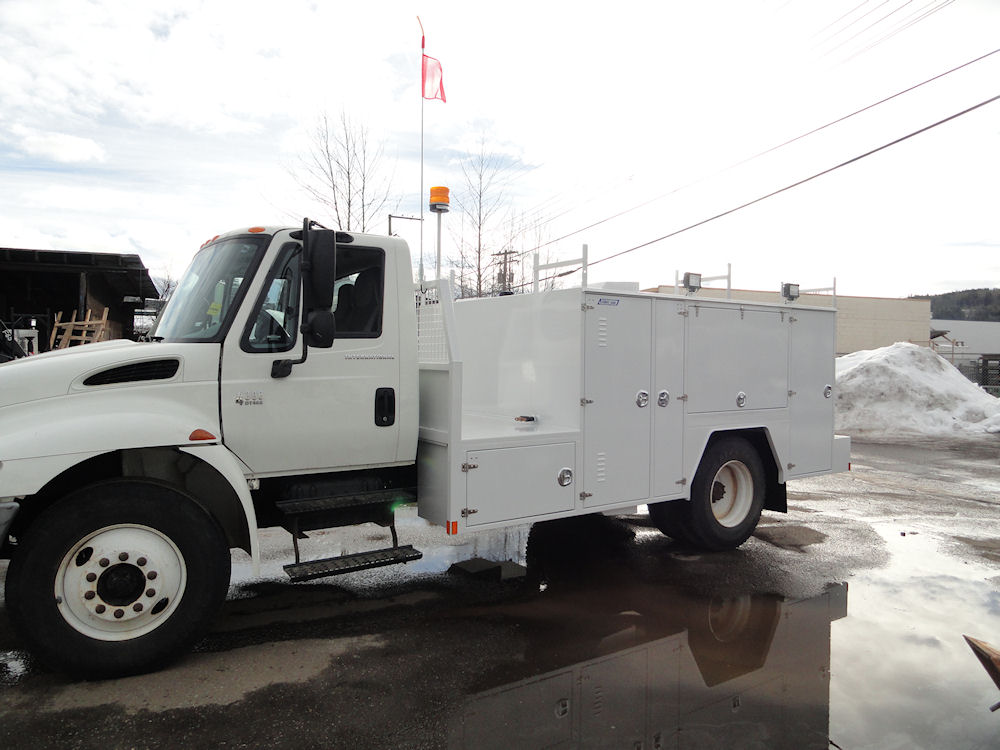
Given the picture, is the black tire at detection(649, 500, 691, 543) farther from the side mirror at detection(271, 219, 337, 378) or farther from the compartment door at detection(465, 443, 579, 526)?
the side mirror at detection(271, 219, 337, 378)

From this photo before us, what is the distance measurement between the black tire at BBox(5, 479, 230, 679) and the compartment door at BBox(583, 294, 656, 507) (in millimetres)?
2968

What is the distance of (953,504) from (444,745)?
866cm

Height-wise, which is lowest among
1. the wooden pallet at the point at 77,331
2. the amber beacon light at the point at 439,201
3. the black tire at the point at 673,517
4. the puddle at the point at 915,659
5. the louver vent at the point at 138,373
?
the puddle at the point at 915,659

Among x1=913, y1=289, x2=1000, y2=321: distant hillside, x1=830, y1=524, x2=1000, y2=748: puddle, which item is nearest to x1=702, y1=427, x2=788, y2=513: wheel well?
x1=830, y1=524, x2=1000, y2=748: puddle

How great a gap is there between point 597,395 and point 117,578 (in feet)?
11.9

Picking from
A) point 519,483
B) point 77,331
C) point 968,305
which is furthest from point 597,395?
point 968,305

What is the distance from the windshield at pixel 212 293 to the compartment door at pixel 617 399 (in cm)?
266

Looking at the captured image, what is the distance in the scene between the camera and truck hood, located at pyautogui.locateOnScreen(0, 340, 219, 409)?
4.11m

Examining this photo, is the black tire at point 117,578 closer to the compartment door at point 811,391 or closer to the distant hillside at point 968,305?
the compartment door at point 811,391

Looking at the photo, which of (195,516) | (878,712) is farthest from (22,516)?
(878,712)

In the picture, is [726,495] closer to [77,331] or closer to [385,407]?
[385,407]

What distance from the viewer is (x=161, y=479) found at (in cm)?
449

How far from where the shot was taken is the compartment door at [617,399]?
5.93 meters

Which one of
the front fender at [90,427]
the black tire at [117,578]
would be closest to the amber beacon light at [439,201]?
the front fender at [90,427]
